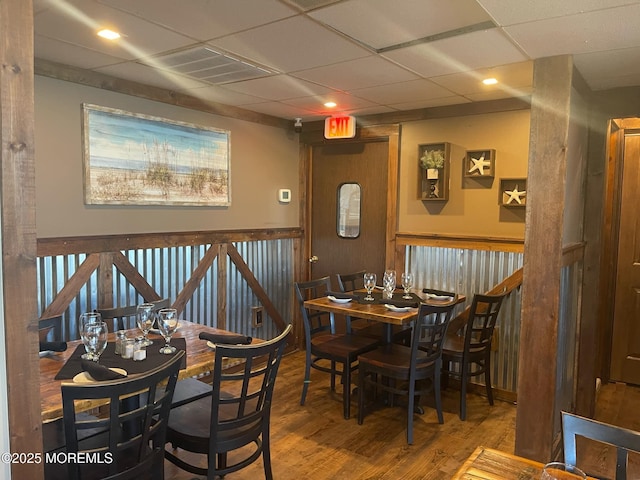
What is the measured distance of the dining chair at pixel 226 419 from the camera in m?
2.19

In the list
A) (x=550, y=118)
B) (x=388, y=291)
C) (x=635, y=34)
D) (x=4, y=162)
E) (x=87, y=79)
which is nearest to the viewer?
(x=4, y=162)

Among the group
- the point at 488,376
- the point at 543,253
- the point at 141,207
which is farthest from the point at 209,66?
the point at 488,376

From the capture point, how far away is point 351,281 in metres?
4.68

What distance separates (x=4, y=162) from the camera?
1.25 metres

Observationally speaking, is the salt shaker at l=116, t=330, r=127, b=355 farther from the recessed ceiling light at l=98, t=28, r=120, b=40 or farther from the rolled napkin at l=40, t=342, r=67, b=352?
the recessed ceiling light at l=98, t=28, r=120, b=40

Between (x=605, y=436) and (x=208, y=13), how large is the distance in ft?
7.62

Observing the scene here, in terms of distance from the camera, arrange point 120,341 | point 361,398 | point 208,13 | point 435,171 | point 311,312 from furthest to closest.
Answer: point 311,312, point 435,171, point 361,398, point 120,341, point 208,13

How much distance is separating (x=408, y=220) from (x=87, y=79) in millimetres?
2952

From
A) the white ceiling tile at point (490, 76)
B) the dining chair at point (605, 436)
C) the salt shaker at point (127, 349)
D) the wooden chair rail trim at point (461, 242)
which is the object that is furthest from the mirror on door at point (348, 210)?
the dining chair at point (605, 436)

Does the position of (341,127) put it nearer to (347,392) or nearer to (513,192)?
(513,192)

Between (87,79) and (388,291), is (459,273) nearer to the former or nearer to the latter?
(388,291)

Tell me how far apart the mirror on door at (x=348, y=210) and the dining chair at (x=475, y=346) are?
1.54m

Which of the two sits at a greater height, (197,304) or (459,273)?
(459,273)

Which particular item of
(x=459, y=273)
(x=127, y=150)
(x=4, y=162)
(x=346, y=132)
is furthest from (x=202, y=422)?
(x=346, y=132)
